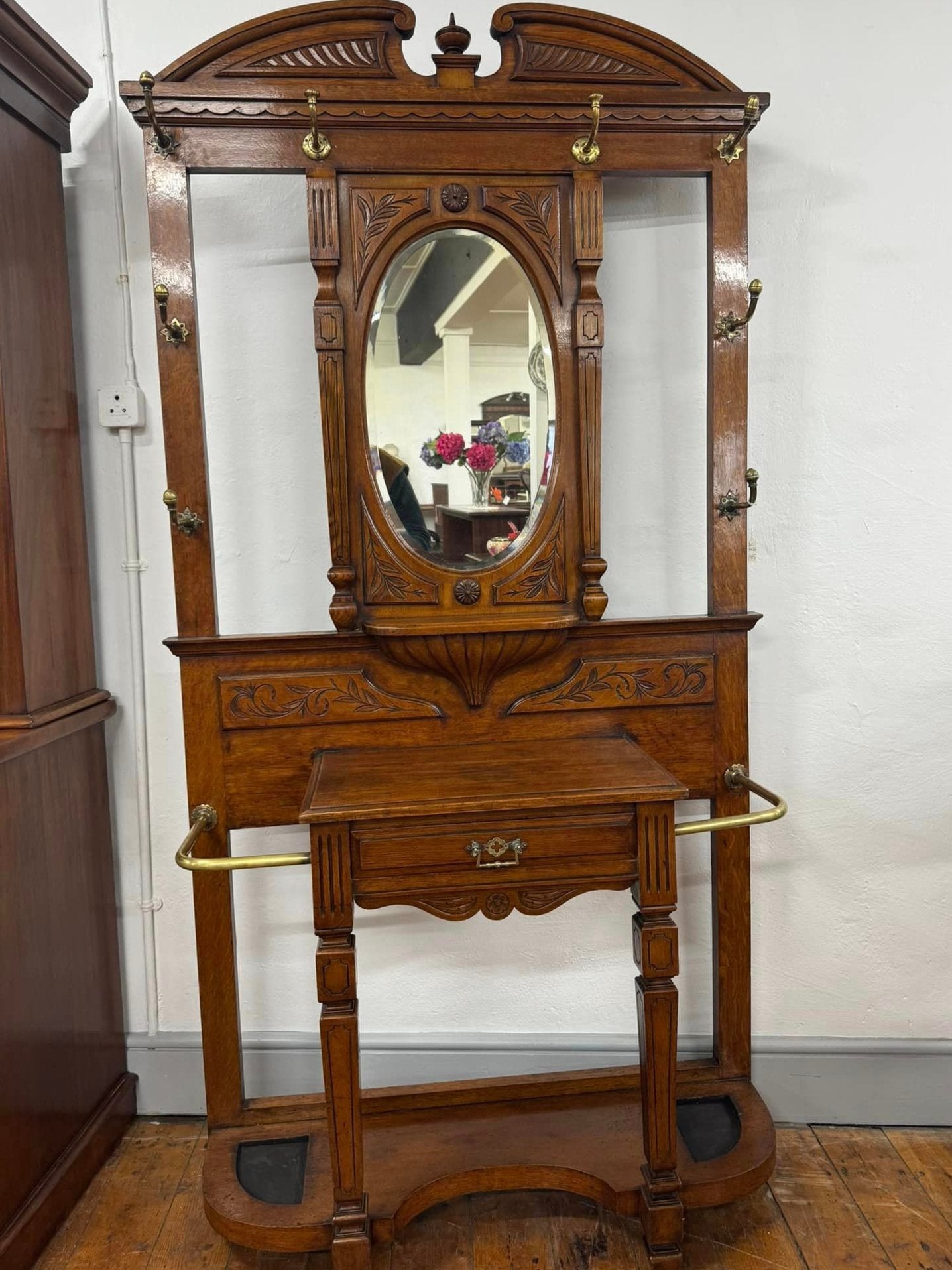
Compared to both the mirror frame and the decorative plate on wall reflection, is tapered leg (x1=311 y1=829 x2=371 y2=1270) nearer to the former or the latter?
the mirror frame

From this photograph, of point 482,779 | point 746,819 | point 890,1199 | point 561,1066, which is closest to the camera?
point 482,779

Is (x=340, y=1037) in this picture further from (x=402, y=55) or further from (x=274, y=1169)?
(x=402, y=55)

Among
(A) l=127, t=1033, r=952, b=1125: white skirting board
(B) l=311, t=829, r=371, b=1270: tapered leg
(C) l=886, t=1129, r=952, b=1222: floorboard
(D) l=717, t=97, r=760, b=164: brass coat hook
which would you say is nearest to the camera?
(B) l=311, t=829, r=371, b=1270: tapered leg

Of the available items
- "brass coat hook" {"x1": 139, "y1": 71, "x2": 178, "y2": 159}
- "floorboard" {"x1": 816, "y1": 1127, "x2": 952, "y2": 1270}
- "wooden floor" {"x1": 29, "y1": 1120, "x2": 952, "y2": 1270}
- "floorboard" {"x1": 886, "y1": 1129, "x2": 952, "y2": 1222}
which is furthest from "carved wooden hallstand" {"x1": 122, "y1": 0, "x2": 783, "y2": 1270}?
"floorboard" {"x1": 886, "y1": 1129, "x2": 952, "y2": 1222}

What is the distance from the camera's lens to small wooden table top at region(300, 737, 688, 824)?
1.52 m

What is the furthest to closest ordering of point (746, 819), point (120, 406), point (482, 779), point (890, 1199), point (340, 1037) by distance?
point (120, 406), point (890, 1199), point (746, 819), point (482, 779), point (340, 1037)

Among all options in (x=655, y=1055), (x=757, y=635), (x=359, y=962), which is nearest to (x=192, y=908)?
(x=359, y=962)

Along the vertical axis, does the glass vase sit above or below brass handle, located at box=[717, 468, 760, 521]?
above

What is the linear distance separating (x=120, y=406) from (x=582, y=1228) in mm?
1842

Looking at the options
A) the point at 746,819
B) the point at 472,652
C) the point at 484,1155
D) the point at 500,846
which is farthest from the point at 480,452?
the point at 484,1155

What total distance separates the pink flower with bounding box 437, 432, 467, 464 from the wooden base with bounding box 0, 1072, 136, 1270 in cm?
151

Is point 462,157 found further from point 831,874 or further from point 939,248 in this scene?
point 831,874

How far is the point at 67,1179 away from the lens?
71.1 inches

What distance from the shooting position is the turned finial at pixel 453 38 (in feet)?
5.60
